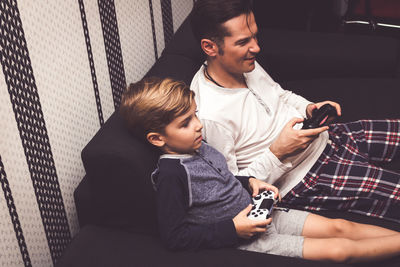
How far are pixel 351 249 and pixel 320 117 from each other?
0.51 metres

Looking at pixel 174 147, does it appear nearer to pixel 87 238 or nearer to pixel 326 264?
pixel 87 238

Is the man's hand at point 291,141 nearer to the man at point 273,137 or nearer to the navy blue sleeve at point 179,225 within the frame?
the man at point 273,137

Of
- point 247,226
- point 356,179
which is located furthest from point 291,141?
point 247,226

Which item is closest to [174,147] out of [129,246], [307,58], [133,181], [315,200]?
[133,181]

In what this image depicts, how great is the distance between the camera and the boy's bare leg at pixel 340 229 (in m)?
1.30

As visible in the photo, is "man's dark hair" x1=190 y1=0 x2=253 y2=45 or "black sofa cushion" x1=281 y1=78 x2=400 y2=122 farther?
"black sofa cushion" x1=281 y1=78 x2=400 y2=122

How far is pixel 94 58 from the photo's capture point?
4.88 feet

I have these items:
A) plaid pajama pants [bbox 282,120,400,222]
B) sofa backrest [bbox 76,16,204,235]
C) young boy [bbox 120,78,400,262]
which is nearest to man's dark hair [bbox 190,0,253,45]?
young boy [bbox 120,78,400,262]

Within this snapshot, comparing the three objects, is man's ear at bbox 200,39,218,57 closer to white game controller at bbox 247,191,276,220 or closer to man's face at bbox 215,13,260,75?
man's face at bbox 215,13,260,75

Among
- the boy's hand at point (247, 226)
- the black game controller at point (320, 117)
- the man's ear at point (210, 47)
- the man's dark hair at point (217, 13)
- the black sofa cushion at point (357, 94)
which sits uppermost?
the man's dark hair at point (217, 13)

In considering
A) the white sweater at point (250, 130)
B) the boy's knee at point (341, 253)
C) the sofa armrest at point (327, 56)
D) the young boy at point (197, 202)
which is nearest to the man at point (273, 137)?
the white sweater at point (250, 130)

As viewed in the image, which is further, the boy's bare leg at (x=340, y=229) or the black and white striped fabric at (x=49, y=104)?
the boy's bare leg at (x=340, y=229)

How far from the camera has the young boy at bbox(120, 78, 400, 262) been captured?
112 centimetres

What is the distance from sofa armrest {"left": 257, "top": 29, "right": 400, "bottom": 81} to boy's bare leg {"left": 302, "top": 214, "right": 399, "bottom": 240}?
0.95m
